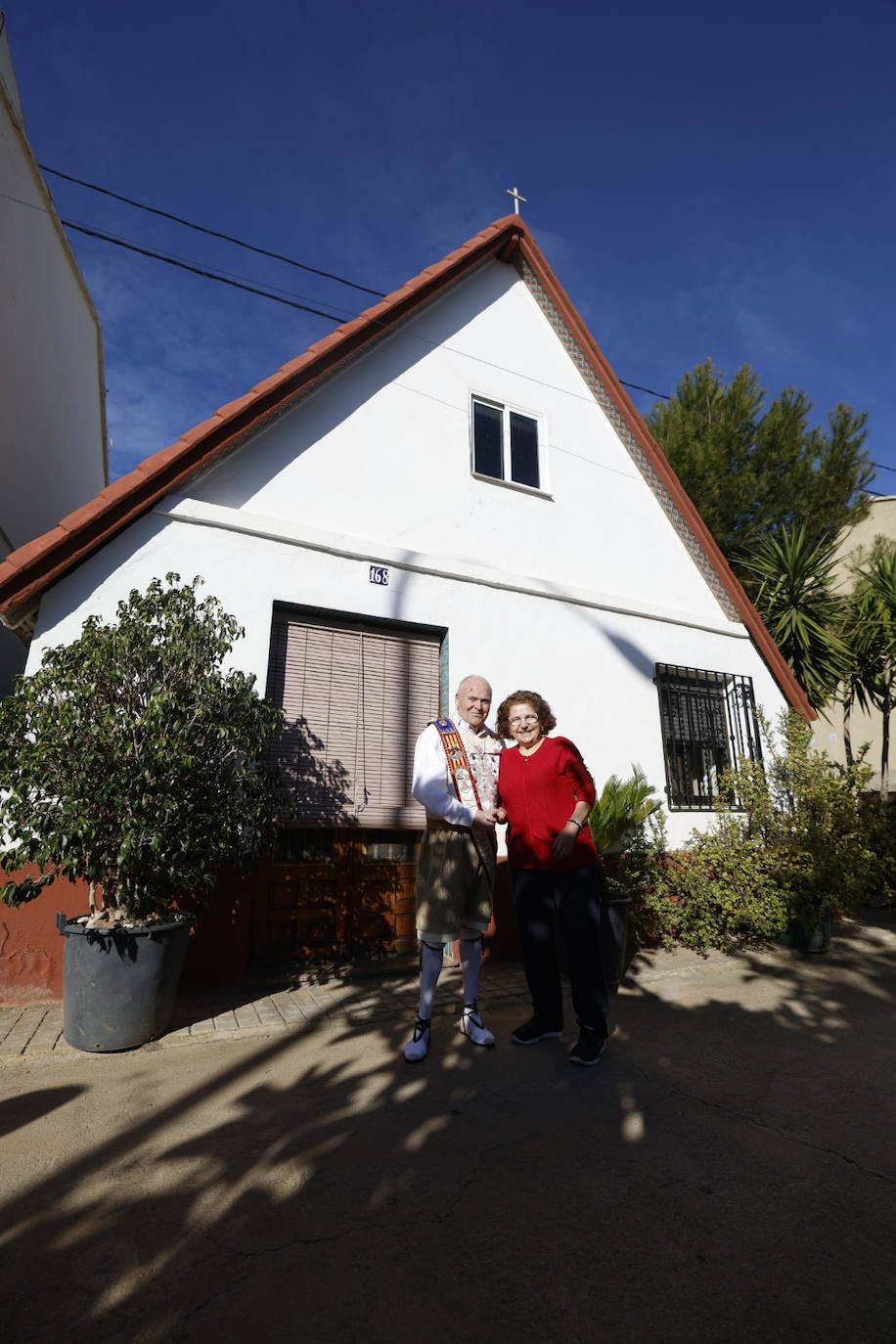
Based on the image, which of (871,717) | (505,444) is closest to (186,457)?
(505,444)

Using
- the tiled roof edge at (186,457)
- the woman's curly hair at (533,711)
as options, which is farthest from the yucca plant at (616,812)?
the tiled roof edge at (186,457)

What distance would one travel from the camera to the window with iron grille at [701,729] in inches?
293

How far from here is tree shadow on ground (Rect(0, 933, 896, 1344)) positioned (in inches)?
67.8

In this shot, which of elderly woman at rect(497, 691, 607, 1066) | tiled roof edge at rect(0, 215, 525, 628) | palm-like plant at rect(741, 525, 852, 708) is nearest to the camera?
elderly woman at rect(497, 691, 607, 1066)

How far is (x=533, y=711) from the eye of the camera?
3.94m

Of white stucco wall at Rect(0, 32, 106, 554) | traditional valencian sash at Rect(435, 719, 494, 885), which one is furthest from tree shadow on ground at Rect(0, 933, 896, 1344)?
white stucco wall at Rect(0, 32, 106, 554)

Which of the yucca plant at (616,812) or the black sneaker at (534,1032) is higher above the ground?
the yucca plant at (616,812)

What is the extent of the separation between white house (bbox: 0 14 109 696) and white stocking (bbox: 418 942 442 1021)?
3.88 m

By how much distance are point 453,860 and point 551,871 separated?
0.56 meters

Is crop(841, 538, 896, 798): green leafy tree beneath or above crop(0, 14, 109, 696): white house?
beneath

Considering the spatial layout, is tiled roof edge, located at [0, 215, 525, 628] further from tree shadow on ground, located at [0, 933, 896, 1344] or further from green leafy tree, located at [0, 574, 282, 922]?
tree shadow on ground, located at [0, 933, 896, 1344]

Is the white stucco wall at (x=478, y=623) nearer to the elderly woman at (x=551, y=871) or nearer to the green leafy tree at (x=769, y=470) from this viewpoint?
the elderly woman at (x=551, y=871)

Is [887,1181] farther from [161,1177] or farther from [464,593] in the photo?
[464,593]

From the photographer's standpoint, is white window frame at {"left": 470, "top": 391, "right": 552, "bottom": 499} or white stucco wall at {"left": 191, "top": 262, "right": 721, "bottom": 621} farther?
white window frame at {"left": 470, "top": 391, "right": 552, "bottom": 499}
